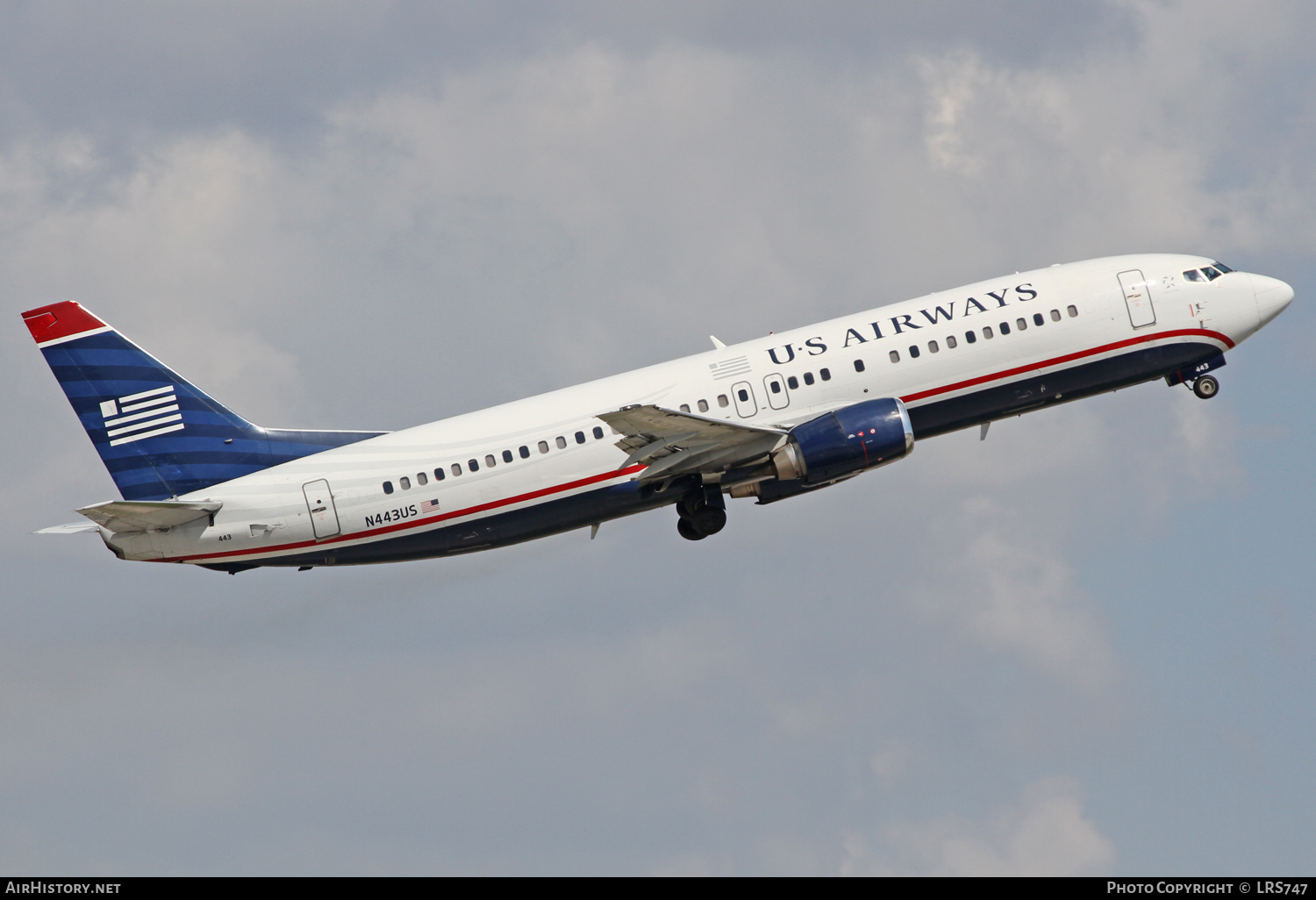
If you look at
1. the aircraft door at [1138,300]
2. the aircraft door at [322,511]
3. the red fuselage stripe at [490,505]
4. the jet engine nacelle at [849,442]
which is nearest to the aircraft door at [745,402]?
the jet engine nacelle at [849,442]

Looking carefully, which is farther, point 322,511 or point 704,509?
point 704,509

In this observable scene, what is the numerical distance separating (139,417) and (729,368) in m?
18.7

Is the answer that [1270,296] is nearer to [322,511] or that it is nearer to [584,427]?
[584,427]

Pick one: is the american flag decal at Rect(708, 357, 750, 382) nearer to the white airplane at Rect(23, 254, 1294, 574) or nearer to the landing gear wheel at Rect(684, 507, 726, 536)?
the white airplane at Rect(23, 254, 1294, 574)

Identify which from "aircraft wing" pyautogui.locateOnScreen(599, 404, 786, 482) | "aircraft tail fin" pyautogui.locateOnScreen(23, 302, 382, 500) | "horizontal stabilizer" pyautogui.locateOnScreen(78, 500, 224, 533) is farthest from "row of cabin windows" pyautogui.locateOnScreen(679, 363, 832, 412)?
"horizontal stabilizer" pyautogui.locateOnScreen(78, 500, 224, 533)

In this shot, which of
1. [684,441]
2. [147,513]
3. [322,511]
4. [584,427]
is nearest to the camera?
[147,513]

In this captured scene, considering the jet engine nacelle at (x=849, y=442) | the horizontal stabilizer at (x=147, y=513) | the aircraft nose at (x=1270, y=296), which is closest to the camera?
the horizontal stabilizer at (x=147, y=513)

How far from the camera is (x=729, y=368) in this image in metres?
46.8

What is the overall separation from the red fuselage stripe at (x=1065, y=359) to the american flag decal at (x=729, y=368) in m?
5.02

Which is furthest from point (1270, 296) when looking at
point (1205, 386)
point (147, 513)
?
point (147, 513)

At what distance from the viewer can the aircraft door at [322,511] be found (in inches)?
1813

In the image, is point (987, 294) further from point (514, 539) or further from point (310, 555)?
point (310, 555)

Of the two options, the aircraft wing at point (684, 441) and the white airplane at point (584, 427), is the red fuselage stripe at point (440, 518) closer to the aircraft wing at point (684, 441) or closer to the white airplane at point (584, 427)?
the white airplane at point (584, 427)
